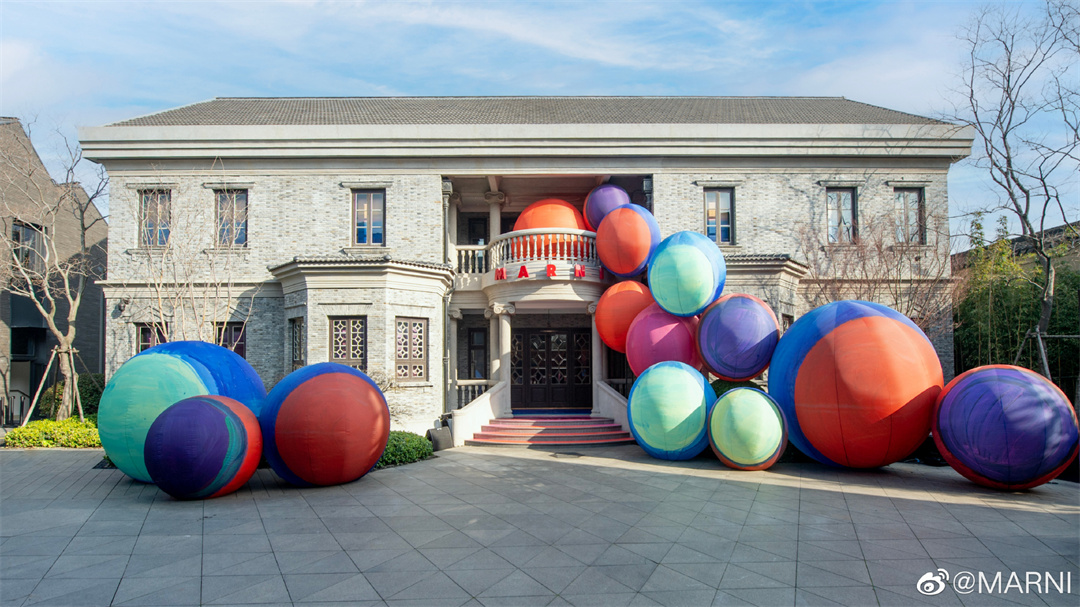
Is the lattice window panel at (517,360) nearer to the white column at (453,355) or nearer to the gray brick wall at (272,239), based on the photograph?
the white column at (453,355)

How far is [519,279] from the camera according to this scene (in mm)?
15328

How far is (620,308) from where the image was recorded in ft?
45.8

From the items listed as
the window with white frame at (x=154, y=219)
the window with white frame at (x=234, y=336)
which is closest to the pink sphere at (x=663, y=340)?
the window with white frame at (x=234, y=336)

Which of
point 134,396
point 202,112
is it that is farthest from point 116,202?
point 134,396

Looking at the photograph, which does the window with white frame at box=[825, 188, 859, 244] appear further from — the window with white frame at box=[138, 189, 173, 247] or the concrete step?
the window with white frame at box=[138, 189, 173, 247]

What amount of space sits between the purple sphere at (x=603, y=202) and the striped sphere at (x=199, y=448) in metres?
10.3

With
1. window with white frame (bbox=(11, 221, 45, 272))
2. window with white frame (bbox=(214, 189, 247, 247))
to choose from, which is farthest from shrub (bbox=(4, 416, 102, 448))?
window with white frame (bbox=(11, 221, 45, 272))

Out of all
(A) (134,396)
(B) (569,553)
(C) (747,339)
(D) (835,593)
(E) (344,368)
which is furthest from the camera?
(C) (747,339)

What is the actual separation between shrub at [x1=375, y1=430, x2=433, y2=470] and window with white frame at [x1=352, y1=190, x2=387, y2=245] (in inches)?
249

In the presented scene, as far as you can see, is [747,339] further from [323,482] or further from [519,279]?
[323,482]

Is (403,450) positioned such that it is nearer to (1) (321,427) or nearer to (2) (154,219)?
(1) (321,427)

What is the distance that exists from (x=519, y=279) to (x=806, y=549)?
1024cm

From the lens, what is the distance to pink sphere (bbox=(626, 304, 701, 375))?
12.5m

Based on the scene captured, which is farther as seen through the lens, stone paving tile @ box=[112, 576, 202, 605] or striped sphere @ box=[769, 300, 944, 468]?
striped sphere @ box=[769, 300, 944, 468]
